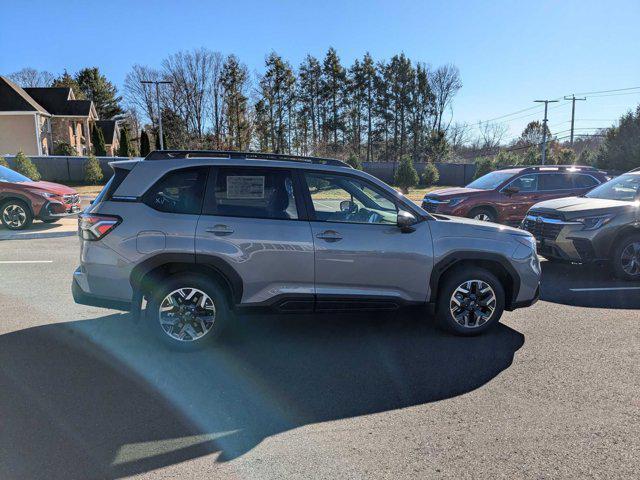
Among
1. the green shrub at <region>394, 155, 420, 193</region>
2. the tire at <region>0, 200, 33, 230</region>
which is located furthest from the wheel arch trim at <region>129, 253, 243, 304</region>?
the green shrub at <region>394, 155, 420, 193</region>

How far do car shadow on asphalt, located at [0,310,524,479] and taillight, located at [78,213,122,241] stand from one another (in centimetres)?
112

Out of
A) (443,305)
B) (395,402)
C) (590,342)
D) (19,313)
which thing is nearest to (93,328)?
(19,313)

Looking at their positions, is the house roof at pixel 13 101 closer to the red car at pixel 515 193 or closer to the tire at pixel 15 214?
the tire at pixel 15 214

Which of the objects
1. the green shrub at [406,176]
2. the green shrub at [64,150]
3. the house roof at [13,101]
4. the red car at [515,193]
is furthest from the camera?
the green shrub at [64,150]

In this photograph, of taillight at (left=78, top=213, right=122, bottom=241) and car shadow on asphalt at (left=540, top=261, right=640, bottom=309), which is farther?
car shadow on asphalt at (left=540, top=261, right=640, bottom=309)

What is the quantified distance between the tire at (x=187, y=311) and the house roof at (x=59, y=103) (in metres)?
40.9

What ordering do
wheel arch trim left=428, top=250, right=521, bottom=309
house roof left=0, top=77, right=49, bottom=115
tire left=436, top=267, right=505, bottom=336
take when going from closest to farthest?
wheel arch trim left=428, top=250, right=521, bottom=309 < tire left=436, top=267, right=505, bottom=336 < house roof left=0, top=77, right=49, bottom=115

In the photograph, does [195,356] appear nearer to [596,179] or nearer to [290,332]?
[290,332]

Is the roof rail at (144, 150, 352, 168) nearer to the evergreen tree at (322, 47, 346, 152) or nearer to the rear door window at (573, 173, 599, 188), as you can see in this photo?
the rear door window at (573, 173, 599, 188)

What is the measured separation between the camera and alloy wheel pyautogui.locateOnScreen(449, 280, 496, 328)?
4902mm

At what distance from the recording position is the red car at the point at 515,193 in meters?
11.3

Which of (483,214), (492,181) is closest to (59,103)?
(492,181)

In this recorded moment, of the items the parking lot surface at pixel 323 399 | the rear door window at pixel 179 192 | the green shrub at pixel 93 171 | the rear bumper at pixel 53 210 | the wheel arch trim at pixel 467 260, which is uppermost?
the green shrub at pixel 93 171

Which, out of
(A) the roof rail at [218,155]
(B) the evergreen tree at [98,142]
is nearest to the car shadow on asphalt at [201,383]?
(A) the roof rail at [218,155]
